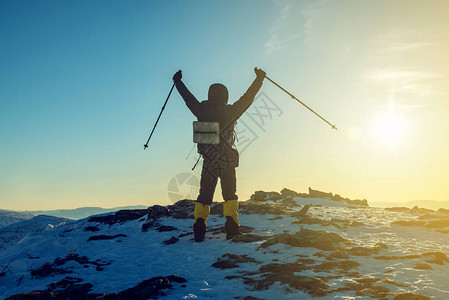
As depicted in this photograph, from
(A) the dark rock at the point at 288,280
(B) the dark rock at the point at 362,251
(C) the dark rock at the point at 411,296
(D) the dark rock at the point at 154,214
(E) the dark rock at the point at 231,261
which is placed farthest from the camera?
(D) the dark rock at the point at 154,214

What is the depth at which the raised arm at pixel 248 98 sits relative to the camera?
27.3ft

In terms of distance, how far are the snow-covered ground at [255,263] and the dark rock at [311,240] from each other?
0.8 inches

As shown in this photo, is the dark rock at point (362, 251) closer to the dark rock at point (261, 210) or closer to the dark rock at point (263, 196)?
the dark rock at point (261, 210)

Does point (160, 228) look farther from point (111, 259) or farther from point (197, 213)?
point (111, 259)

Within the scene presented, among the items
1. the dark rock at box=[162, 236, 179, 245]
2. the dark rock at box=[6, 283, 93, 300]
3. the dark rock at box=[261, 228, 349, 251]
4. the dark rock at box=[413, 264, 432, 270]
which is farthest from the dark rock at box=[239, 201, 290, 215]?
the dark rock at box=[6, 283, 93, 300]

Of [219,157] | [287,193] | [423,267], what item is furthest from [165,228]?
[287,193]

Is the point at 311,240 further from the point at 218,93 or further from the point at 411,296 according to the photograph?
the point at 218,93

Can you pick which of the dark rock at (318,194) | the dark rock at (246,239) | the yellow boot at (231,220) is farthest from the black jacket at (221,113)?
the dark rock at (318,194)

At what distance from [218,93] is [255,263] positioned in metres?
4.69

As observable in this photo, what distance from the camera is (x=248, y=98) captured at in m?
8.47

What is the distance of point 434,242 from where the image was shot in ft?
23.5

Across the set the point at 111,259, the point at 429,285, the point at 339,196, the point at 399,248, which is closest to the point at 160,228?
the point at 111,259

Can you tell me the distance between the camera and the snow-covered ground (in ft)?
13.3

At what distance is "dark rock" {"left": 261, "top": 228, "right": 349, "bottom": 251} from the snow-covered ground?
21 millimetres
